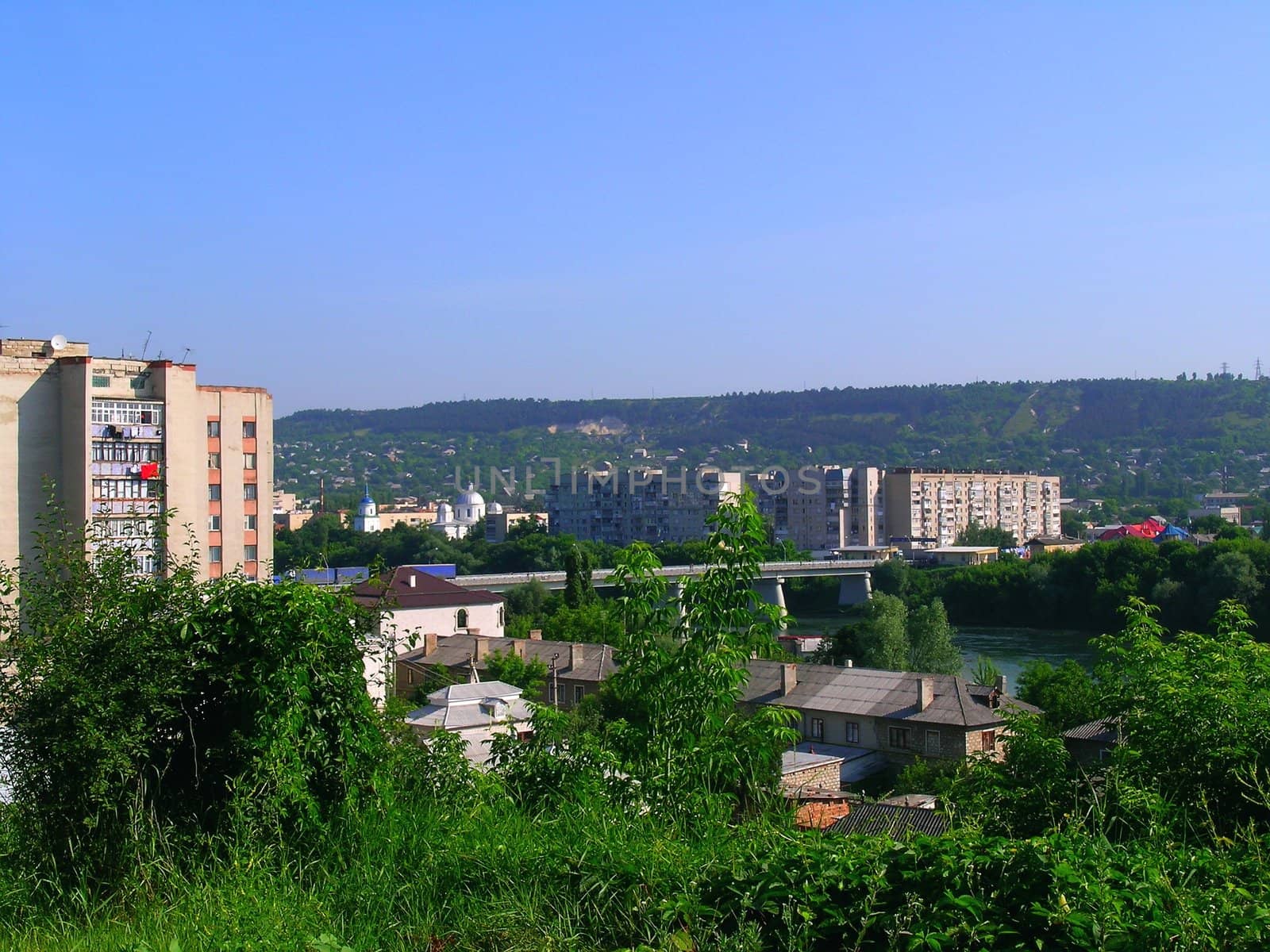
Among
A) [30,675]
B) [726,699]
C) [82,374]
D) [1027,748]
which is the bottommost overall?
[1027,748]

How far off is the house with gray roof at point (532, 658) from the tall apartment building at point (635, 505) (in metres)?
58.9

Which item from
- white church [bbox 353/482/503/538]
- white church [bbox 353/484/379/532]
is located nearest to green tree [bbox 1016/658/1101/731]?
white church [bbox 353/482/503/538]

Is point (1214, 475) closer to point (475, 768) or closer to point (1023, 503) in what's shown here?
point (1023, 503)

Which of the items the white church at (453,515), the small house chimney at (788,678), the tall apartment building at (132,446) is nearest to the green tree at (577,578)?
the small house chimney at (788,678)

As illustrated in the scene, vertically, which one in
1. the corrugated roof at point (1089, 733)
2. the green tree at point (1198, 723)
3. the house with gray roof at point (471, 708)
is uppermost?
the green tree at point (1198, 723)

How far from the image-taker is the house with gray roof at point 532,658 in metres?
26.0

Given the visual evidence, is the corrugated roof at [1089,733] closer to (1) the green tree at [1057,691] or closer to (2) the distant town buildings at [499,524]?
(1) the green tree at [1057,691]

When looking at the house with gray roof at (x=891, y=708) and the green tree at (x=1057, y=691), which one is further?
the house with gray roof at (x=891, y=708)

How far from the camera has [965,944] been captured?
120 inches

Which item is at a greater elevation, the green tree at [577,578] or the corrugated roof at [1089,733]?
the corrugated roof at [1089,733]

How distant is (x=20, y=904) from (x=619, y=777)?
2.57m

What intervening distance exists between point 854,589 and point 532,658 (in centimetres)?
3567

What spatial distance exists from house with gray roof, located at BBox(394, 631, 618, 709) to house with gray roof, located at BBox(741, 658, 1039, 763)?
3.90 meters

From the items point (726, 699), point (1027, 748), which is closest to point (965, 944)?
point (726, 699)
